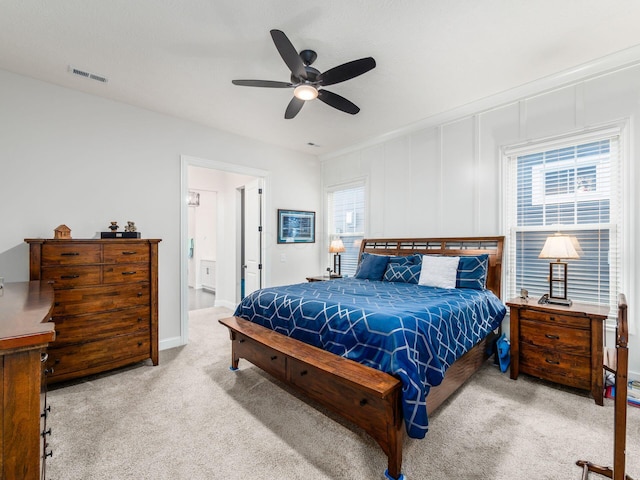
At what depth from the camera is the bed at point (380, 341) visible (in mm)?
1783

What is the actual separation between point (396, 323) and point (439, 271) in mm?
1762

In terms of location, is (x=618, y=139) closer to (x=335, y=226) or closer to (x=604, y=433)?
(x=604, y=433)

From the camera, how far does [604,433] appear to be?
2076 millimetres

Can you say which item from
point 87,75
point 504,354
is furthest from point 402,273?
point 87,75

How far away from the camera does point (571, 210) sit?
3.13 metres

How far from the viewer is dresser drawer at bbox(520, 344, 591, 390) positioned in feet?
8.41

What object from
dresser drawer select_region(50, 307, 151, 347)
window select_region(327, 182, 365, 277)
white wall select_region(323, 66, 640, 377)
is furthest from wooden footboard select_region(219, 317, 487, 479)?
window select_region(327, 182, 365, 277)

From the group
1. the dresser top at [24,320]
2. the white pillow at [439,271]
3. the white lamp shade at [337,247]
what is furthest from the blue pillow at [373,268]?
the dresser top at [24,320]

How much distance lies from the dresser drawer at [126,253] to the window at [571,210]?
4.05 metres

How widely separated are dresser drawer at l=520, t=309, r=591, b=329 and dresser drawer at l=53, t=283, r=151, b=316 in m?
3.80

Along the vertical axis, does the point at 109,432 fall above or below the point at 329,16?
below

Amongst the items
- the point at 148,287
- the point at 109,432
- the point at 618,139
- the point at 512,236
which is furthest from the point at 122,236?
the point at 618,139

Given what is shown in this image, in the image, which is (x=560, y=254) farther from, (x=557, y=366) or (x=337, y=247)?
(x=337, y=247)

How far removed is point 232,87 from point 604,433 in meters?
4.28
